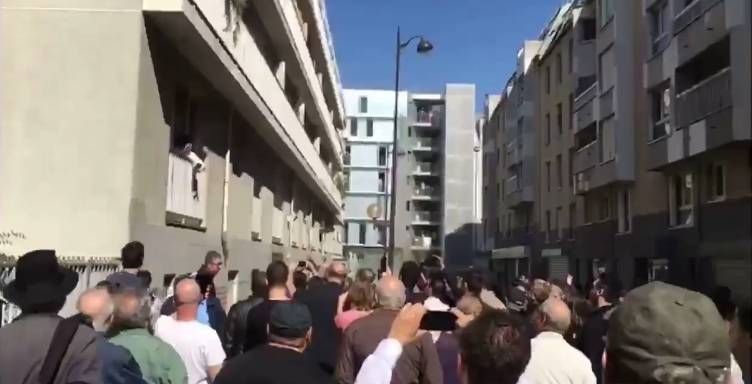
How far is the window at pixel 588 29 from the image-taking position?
35.5 m

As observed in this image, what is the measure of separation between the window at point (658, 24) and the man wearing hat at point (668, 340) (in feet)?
81.1

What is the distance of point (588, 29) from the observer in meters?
35.7

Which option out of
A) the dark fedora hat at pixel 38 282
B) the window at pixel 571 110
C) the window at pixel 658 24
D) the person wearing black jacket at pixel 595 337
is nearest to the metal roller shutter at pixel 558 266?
the window at pixel 571 110

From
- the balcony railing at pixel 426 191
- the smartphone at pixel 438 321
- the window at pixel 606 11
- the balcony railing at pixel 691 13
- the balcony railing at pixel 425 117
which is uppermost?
the balcony railing at pixel 425 117

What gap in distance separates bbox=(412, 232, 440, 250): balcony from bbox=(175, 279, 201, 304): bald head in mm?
76972

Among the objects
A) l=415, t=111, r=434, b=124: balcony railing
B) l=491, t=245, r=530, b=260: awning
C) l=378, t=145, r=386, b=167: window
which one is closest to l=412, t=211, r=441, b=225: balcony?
l=378, t=145, r=386, b=167: window

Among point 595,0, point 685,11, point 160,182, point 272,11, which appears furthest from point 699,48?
point 160,182

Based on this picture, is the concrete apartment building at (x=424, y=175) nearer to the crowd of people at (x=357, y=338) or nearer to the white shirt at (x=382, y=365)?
the crowd of people at (x=357, y=338)

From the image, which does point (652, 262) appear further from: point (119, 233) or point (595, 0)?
point (119, 233)

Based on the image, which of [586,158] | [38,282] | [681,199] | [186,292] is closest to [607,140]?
[586,158]

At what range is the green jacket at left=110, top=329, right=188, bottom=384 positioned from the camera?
459 cm

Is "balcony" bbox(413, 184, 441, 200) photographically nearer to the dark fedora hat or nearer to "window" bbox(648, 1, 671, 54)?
"window" bbox(648, 1, 671, 54)

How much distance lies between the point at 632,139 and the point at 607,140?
191 cm

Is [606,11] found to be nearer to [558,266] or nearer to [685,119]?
[685,119]
